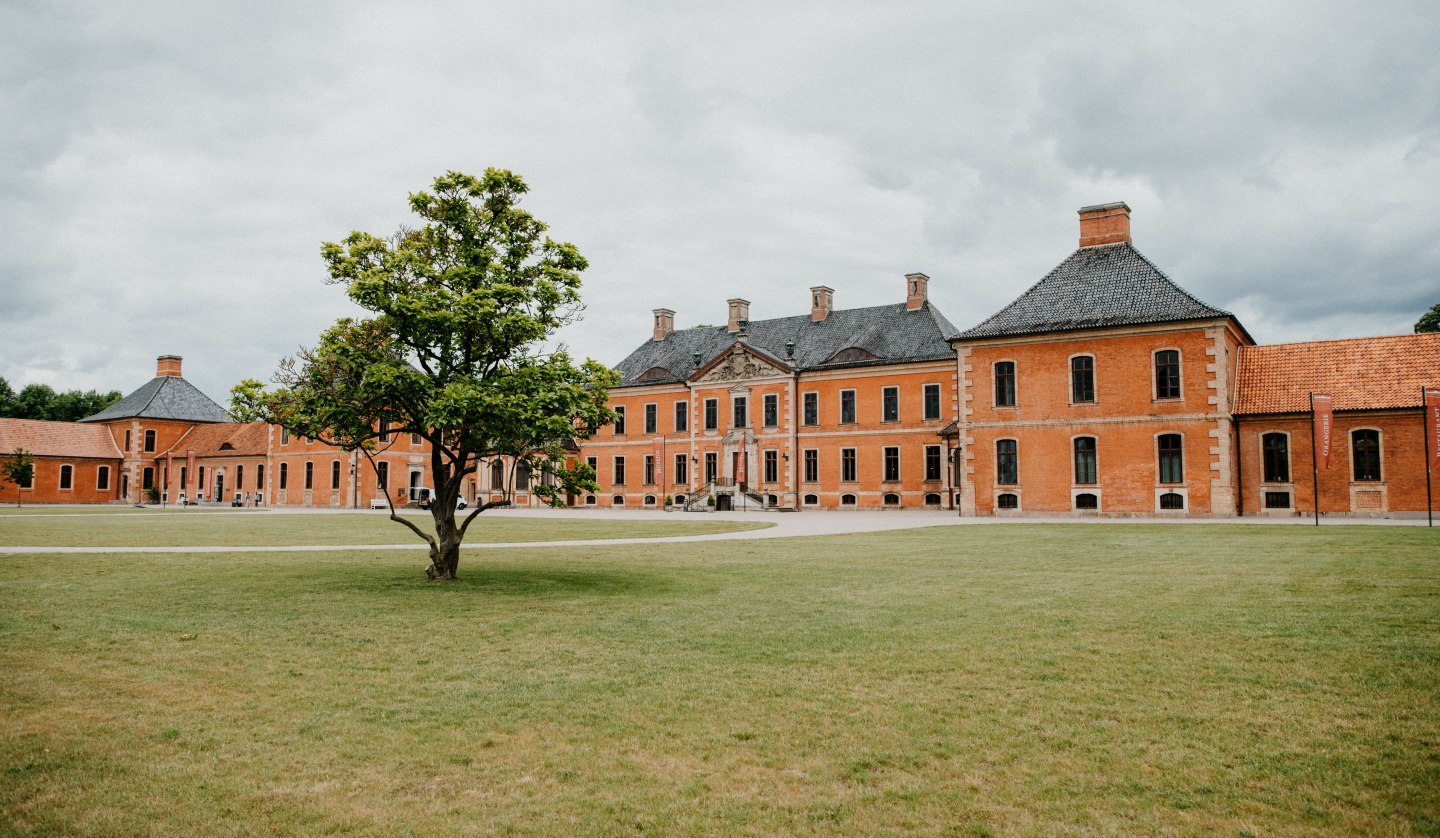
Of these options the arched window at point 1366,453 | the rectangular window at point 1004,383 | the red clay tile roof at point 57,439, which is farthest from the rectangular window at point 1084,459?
the red clay tile roof at point 57,439

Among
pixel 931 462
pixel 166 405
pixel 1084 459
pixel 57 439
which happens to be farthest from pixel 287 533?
pixel 166 405

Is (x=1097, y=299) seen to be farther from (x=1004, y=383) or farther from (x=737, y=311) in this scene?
(x=737, y=311)

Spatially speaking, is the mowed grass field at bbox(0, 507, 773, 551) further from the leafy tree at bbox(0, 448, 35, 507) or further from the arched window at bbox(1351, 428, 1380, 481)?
the leafy tree at bbox(0, 448, 35, 507)

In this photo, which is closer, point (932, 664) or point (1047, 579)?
point (932, 664)

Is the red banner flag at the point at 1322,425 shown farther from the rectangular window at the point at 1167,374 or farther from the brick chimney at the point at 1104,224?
the brick chimney at the point at 1104,224

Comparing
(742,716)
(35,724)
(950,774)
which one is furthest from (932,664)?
(35,724)

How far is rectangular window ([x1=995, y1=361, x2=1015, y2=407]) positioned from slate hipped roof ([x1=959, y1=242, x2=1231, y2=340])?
122cm

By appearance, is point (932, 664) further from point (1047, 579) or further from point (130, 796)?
point (1047, 579)

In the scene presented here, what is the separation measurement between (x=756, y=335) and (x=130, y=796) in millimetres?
48862

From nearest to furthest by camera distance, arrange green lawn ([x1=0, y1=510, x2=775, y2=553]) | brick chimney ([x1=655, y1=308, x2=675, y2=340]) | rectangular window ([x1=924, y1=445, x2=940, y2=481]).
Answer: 1. green lawn ([x1=0, y1=510, x2=775, y2=553])
2. rectangular window ([x1=924, y1=445, x2=940, y2=481])
3. brick chimney ([x1=655, y1=308, x2=675, y2=340])

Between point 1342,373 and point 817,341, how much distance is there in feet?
80.5

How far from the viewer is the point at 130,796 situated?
15.2 ft

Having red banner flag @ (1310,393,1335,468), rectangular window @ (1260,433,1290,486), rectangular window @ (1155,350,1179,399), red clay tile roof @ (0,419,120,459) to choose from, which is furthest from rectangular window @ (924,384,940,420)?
red clay tile roof @ (0,419,120,459)

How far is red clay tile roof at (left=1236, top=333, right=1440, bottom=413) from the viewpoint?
1187 inches
